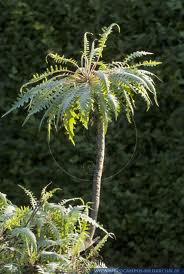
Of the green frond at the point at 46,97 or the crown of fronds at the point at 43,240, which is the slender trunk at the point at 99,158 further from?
the green frond at the point at 46,97

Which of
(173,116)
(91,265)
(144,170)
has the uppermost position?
(173,116)

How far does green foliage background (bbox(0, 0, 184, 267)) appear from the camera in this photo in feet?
18.8

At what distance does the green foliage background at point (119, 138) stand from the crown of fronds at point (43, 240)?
1397mm

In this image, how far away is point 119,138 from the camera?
19.3 ft

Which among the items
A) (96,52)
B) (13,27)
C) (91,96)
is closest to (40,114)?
(13,27)

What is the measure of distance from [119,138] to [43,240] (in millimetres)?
1855

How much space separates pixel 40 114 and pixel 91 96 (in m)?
2.10

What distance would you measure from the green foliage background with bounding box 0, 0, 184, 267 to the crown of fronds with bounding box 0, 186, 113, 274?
140 cm

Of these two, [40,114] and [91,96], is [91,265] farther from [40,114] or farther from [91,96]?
[40,114]

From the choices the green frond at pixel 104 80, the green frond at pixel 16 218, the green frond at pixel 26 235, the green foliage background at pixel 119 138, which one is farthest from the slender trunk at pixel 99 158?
the green foliage background at pixel 119 138

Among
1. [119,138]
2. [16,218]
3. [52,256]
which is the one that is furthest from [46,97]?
[119,138]

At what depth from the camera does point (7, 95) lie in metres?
6.21

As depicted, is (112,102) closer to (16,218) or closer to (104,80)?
(104,80)

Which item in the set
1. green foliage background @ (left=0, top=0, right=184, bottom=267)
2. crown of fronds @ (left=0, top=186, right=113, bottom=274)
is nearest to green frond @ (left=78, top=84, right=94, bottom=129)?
crown of fronds @ (left=0, top=186, right=113, bottom=274)
